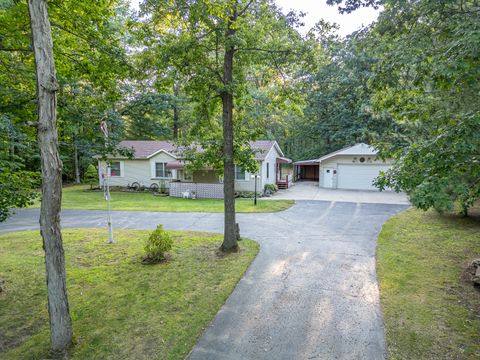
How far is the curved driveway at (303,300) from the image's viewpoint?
13.0 ft

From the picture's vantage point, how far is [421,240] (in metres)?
8.86

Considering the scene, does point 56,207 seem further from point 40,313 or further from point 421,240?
point 421,240

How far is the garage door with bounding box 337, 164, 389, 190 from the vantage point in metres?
22.1

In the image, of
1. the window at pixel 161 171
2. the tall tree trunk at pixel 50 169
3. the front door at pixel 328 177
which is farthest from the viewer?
the front door at pixel 328 177

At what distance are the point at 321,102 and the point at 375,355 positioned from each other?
27.5 m

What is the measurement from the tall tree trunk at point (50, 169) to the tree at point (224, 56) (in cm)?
336

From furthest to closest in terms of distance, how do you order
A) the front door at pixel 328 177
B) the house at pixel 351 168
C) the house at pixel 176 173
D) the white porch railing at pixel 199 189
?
the front door at pixel 328 177
the house at pixel 351 168
the house at pixel 176 173
the white porch railing at pixel 199 189

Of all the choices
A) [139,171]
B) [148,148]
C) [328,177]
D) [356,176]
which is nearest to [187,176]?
[139,171]

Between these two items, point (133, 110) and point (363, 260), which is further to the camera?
point (363, 260)

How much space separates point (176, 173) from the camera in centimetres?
2127

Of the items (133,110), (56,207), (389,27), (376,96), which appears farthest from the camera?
(389,27)

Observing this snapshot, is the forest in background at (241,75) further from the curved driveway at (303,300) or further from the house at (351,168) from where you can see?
the house at (351,168)

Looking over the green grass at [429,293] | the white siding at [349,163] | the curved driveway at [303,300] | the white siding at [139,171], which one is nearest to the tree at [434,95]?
the green grass at [429,293]

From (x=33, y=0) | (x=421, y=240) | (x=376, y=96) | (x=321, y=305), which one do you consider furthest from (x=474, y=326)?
(x=33, y=0)
